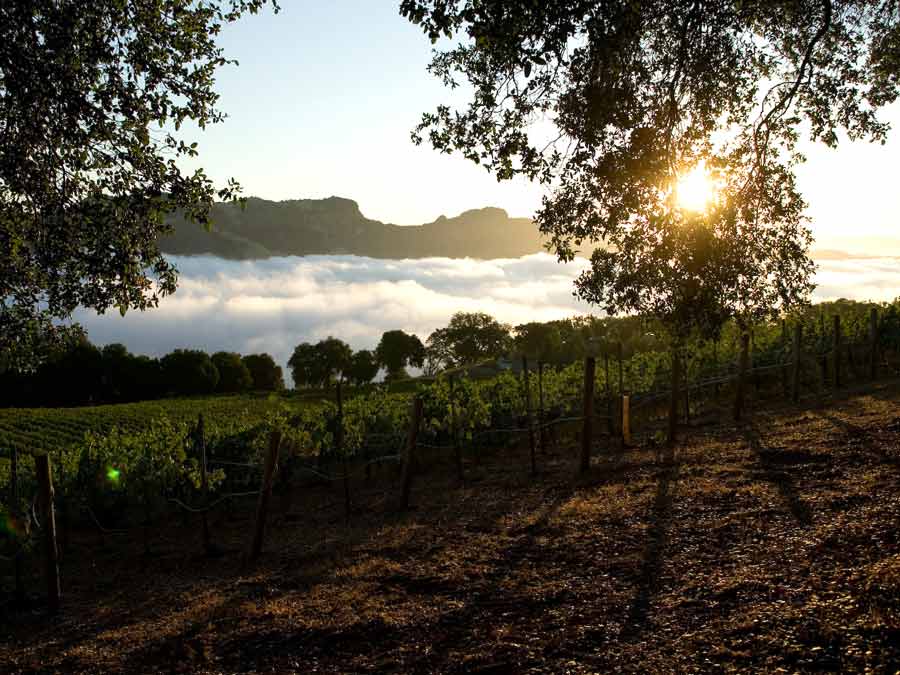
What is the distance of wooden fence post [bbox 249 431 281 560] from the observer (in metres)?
11.8

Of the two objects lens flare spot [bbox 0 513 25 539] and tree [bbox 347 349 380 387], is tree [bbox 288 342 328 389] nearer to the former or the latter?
tree [bbox 347 349 380 387]

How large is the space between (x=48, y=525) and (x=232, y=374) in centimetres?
11633

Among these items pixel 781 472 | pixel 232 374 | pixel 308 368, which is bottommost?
pixel 781 472

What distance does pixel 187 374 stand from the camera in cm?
10975

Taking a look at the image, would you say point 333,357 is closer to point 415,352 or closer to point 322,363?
point 322,363

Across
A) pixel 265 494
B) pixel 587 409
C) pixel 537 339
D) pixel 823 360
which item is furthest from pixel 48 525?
pixel 537 339

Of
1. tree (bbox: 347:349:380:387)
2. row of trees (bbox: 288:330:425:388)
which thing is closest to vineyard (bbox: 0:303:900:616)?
row of trees (bbox: 288:330:425:388)

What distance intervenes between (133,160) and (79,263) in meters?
1.69

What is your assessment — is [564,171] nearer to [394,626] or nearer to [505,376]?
[394,626]

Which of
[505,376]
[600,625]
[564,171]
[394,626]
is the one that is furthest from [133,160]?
[505,376]

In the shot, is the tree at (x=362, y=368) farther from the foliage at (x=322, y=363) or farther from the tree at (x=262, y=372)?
the tree at (x=262, y=372)

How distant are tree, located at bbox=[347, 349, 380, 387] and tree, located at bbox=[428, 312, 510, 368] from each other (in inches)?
510

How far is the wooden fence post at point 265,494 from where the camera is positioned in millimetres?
11766

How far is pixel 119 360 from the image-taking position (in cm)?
10388
